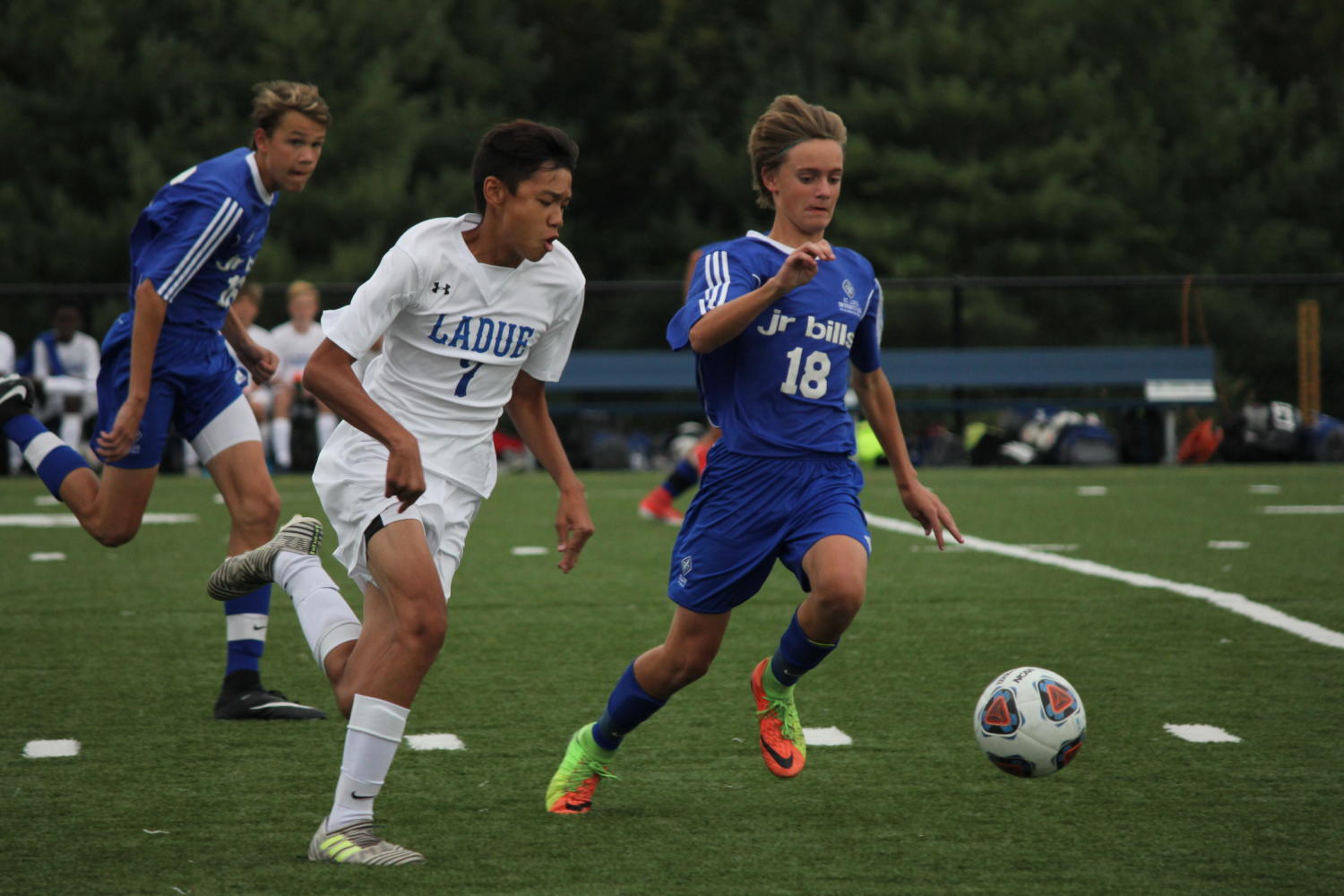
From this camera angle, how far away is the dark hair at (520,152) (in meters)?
3.86

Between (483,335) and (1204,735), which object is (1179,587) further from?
(483,335)

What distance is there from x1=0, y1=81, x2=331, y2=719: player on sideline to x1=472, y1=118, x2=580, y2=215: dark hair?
62.3 inches

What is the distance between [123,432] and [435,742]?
4.98 ft

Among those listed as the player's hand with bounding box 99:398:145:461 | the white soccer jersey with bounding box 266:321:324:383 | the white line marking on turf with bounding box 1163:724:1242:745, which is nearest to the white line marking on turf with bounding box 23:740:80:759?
the player's hand with bounding box 99:398:145:461

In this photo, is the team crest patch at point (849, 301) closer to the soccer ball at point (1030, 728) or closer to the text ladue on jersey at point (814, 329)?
the text ladue on jersey at point (814, 329)

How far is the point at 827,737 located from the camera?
5043mm

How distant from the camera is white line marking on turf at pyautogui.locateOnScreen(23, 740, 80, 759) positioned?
4.77 metres

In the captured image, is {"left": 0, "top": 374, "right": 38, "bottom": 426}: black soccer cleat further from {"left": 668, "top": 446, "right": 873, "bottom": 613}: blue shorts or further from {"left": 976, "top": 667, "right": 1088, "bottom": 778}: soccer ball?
{"left": 976, "top": 667, "right": 1088, "bottom": 778}: soccer ball

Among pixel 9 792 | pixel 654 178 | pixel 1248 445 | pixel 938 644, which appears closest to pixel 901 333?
pixel 1248 445

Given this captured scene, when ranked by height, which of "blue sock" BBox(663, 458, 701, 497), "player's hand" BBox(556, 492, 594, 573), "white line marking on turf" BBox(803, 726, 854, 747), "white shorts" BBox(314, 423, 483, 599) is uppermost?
"white shorts" BBox(314, 423, 483, 599)

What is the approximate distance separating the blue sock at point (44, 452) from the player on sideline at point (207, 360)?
0.7 inches

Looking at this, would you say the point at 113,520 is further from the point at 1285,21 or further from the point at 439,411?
the point at 1285,21

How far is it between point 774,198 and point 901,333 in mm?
18452

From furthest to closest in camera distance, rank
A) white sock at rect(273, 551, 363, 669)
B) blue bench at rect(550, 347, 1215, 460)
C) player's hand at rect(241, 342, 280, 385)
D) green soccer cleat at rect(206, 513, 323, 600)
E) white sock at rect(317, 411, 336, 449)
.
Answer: blue bench at rect(550, 347, 1215, 460), white sock at rect(317, 411, 336, 449), player's hand at rect(241, 342, 280, 385), green soccer cleat at rect(206, 513, 323, 600), white sock at rect(273, 551, 363, 669)
